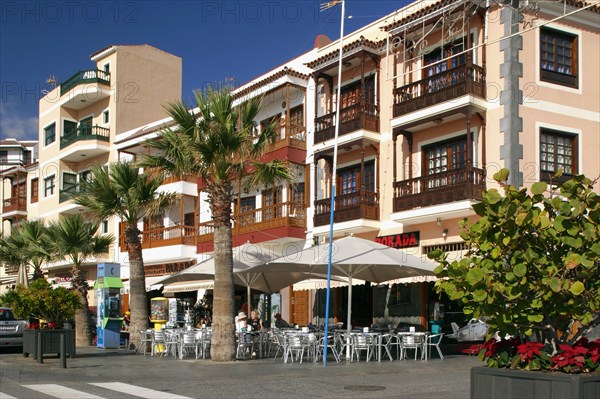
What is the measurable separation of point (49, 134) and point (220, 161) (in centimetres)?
3317

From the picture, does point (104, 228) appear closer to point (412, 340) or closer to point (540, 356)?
point (412, 340)

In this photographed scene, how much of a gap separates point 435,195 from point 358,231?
4.24 metres

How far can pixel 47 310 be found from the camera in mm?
20219

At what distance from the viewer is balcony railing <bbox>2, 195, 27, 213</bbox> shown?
52.7m

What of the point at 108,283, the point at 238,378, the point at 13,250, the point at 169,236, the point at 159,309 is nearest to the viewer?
the point at 238,378

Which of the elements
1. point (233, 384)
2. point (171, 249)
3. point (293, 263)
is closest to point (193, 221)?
point (171, 249)

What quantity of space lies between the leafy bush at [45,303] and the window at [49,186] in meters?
29.5

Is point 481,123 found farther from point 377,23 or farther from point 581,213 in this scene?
point 581,213

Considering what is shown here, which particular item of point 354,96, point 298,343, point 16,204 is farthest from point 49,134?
point 298,343

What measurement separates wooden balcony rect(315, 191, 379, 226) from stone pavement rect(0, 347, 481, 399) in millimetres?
6822

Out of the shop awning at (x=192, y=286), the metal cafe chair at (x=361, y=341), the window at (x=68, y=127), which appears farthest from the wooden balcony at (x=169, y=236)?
the metal cafe chair at (x=361, y=341)

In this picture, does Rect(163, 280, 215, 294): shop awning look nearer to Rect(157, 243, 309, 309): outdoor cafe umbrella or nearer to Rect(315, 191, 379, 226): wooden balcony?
Rect(157, 243, 309, 309): outdoor cafe umbrella

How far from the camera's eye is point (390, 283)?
2562 cm

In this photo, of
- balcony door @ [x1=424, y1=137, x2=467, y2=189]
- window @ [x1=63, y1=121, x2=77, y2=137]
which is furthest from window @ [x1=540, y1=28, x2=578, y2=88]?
window @ [x1=63, y1=121, x2=77, y2=137]
